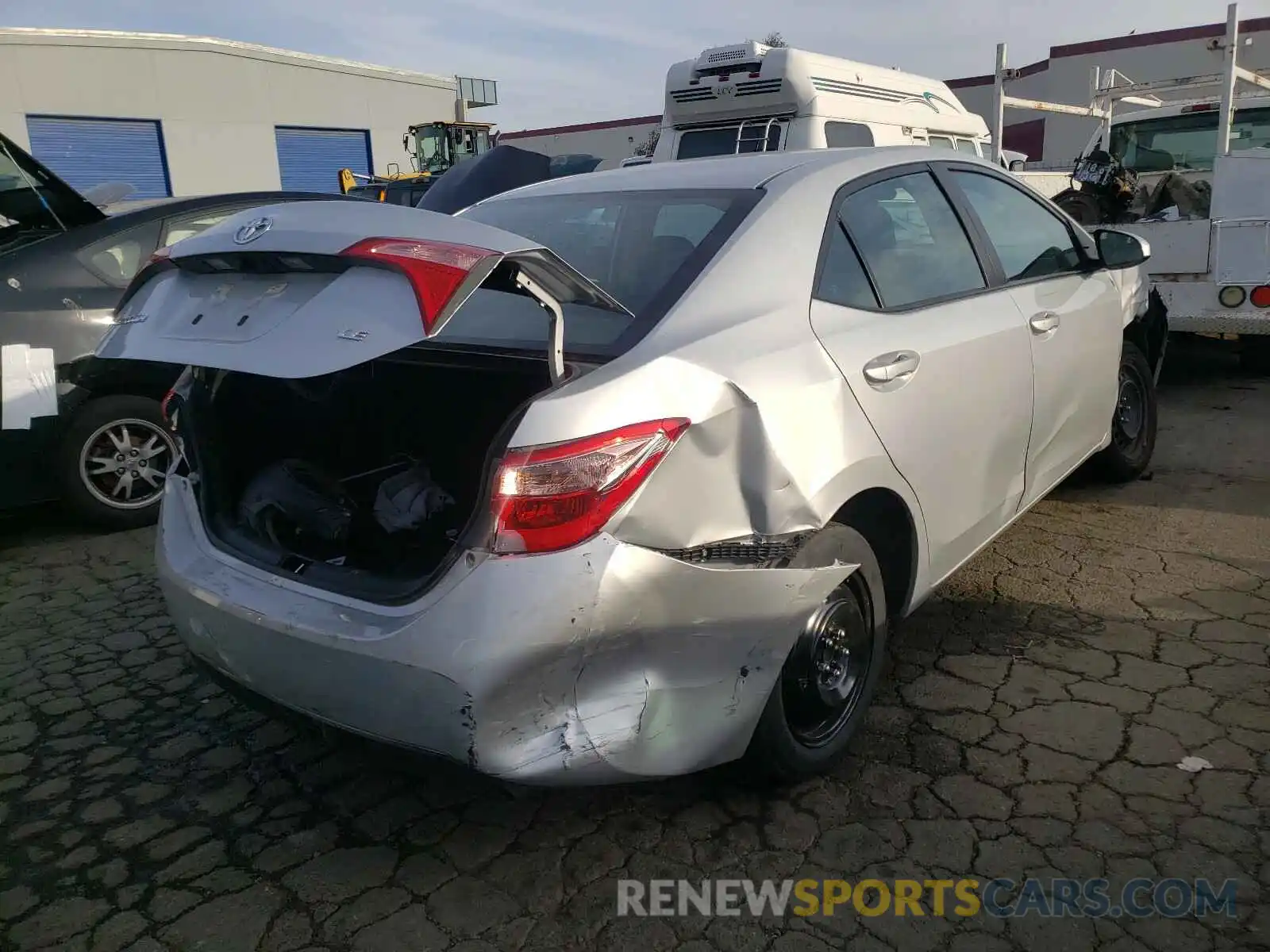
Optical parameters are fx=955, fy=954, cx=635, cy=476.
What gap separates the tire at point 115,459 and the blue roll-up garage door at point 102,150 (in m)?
22.4

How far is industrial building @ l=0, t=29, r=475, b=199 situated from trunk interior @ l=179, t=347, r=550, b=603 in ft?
82.0

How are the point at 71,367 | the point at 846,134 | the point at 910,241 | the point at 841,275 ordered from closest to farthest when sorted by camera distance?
1. the point at 841,275
2. the point at 910,241
3. the point at 71,367
4. the point at 846,134

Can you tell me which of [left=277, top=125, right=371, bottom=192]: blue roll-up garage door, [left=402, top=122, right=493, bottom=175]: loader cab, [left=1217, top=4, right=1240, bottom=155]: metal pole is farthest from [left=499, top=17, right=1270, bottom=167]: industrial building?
[left=1217, top=4, right=1240, bottom=155]: metal pole

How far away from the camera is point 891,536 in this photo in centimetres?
278

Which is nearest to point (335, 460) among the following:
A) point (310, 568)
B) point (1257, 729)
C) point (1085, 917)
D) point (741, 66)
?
point (310, 568)

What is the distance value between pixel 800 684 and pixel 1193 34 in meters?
26.3

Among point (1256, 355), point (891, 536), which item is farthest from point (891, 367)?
point (1256, 355)

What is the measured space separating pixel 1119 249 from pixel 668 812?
3.05m

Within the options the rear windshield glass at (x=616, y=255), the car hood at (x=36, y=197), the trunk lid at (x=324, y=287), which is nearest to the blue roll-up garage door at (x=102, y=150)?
the car hood at (x=36, y=197)

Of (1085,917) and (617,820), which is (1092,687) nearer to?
(1085,917)

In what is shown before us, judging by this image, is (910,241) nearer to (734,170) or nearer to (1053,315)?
(734,170)

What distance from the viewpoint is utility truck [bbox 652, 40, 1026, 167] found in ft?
30.0

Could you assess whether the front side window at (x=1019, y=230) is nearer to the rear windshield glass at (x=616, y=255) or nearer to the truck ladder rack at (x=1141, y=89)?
the rear windshield glass at (x=616, y=255)

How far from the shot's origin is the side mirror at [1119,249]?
3965mm
